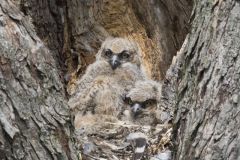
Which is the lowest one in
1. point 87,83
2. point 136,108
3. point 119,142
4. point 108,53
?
point 119,142

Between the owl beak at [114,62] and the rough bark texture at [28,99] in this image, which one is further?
the owl beak at [114,62]

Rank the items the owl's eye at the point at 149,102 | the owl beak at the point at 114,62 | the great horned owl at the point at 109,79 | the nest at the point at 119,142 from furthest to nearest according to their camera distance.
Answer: the owl beak at the point at 114,62
the owl's eye at the point at 149,102
the great horned owl at the point at 109,79
the nest at the point at 119,142

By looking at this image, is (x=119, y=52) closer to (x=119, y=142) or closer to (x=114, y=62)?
(x=114, y=62)

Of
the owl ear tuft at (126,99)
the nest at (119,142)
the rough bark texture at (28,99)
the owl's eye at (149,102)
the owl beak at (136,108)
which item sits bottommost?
the nest at (119,142)

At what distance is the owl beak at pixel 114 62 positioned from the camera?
705cm

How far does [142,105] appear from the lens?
6.10m

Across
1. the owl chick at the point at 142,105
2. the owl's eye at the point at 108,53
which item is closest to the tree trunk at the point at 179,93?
the owl chick at the point at 142,105

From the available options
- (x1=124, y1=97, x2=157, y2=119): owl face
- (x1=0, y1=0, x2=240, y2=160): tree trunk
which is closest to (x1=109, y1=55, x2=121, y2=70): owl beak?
(x1=124, y1=97, x2=157, y2=119): owl face

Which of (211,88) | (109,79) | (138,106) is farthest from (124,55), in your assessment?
(211,88)

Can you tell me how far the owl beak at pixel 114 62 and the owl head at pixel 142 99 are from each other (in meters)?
0.80

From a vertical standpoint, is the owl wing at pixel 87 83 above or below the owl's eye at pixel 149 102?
above

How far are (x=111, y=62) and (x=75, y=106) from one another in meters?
1.21

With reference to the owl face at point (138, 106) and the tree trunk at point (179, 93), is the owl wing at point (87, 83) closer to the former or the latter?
the owl face at point (138, 106)

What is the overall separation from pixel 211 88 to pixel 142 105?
2842mm
